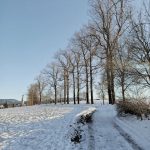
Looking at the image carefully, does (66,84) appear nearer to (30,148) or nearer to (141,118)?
(141,118)

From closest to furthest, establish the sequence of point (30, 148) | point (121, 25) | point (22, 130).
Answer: point (30, 148)
point (22, 130)
point (121, 25)

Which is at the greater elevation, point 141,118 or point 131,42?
point 131,42

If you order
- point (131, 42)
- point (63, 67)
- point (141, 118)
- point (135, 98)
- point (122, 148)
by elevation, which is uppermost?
point (63, 67)

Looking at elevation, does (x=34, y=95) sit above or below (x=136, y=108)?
above

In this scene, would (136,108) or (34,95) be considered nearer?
(136,108)

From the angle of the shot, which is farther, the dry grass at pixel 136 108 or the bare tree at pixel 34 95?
the bare tree at pixel 34 95

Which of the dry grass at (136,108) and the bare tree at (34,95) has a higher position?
the bare tree at (34,95)

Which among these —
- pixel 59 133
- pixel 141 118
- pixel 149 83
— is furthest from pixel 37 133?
pixel 149 83

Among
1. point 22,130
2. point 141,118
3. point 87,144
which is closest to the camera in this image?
point 87,144

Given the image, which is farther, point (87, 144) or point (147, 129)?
point (147, 129)

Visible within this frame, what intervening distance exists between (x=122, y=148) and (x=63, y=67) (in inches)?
2124

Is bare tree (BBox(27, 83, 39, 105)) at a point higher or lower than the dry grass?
higher

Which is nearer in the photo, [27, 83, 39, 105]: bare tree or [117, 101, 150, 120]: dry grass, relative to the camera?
[117, 101, 150, 120]: dry grass

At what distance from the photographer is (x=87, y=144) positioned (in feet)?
39.9
